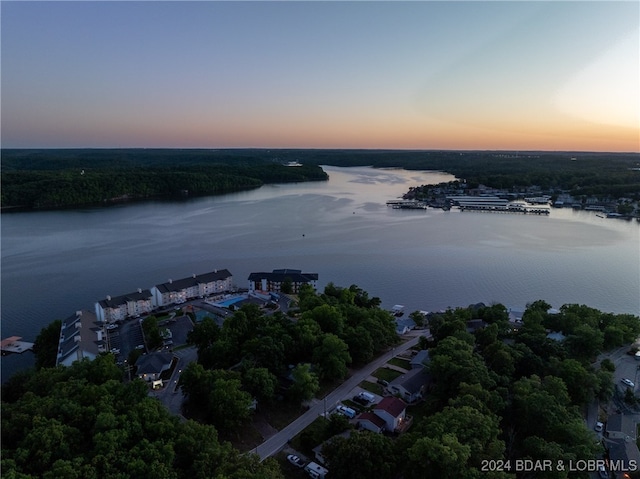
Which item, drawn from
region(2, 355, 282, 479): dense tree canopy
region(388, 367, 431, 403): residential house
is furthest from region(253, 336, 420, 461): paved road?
region(2, 355, 282, 479): dense tree canopy

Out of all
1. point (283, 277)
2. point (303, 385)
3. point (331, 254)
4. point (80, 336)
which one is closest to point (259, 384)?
point (303, 385)

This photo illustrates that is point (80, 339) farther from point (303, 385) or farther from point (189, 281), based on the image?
point (303, 385)

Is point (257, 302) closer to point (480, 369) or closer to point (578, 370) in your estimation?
point (480, 369)

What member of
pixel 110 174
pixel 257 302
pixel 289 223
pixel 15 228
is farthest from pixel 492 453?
pixel 110 174

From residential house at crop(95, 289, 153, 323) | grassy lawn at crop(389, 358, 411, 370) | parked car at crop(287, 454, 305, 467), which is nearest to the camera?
parked car at crop(287, 454, 305, 467)

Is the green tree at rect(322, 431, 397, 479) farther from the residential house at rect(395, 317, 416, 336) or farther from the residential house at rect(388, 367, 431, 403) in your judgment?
the residential house at rect(395, 317, 416, 336)

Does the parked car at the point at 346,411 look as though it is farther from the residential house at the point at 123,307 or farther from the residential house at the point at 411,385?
the residential house at the point at 123,307
